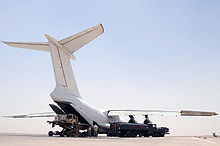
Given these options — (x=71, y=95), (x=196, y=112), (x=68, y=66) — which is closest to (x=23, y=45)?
(x=68, y=66)

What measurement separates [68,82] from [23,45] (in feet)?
16.4

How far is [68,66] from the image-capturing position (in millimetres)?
24406

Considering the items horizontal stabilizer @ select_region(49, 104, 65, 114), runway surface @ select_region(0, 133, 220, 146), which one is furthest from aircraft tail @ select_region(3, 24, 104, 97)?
runway surface @ select_region(0, 133, 220, 146)

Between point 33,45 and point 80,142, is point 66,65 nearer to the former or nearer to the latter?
point 33,45

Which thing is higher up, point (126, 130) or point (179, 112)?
point (179, 112)

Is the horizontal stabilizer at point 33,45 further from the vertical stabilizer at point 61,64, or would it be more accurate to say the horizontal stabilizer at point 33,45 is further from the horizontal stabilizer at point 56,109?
the horizontal stabilizer at point 56,109

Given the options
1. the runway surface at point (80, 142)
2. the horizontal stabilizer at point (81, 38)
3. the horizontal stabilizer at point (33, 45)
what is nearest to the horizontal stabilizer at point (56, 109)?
the horizontal stabilizer at point (33, 45)

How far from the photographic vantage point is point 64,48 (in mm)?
23672

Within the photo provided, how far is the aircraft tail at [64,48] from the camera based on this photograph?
2197 centimetres

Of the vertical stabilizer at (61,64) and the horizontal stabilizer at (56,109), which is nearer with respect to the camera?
the vertical stabilizer at (61,64)

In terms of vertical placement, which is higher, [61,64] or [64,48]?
[64,48]

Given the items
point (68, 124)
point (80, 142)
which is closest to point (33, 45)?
point (68, 124)

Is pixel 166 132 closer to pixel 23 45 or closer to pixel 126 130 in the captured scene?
pixel 126 130

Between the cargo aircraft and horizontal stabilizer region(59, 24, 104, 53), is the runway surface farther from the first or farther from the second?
horizontal stabilizer region(59, 24, 104, 53)
